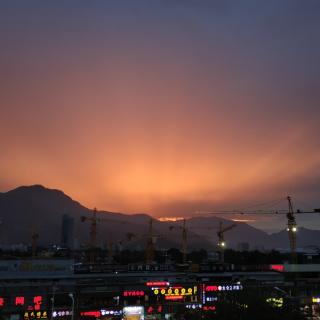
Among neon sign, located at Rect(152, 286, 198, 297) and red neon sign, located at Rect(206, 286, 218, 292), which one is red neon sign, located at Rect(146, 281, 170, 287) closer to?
neon sign, located at Rect(152, 286, 198, 297)

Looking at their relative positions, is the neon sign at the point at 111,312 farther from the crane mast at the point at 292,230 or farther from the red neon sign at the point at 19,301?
the crane mast at the point at 292,230

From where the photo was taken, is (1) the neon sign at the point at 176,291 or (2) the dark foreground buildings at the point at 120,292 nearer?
(2) the dark foreground buildings at the point at 120,292

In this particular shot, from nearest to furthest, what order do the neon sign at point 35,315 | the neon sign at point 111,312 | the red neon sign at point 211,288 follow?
1. the neon sign at point 35,315
2. the neon sign at point 111,312
3. the red neon sign at point 211,288

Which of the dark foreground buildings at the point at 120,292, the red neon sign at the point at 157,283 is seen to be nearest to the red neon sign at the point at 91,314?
the dark foreground buildings at the point at 120,292

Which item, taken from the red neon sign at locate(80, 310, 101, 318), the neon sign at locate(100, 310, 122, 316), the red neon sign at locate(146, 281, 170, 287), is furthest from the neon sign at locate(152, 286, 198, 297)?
the red neon sign at locate(80, 310, 101, 318)

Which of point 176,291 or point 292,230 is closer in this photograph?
point 176,291

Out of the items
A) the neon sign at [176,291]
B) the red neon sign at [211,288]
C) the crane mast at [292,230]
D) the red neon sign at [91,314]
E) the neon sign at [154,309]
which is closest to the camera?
the red neon sign at [91,314]

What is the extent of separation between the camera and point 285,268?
100 m

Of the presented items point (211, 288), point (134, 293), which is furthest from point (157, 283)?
point (211, 288)

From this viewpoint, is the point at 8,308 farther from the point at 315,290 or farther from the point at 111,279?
the point at 315,290

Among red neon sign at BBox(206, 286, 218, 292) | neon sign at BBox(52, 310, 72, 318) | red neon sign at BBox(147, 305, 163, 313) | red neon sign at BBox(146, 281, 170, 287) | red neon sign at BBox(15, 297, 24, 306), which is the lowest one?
red neon sign at BBox(147, 305, 163, 313)

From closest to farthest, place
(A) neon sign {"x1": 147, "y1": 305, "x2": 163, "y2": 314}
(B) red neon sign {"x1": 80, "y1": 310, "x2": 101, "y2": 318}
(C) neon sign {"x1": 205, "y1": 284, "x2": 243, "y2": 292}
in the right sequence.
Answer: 1. (B) red neon sign {"x1": 80, "y1": 310, "x2": 101, "y2": 318}
2. (A) neon sign {"x1": 147, "y1": 305, "x2": 163, "y2": 314}
3. (C) neon sign {"x1": 205, "y1": 284, "x2": 243, "y2": 292}

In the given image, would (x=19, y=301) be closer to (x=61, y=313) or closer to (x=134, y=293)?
(x=61, y=313)

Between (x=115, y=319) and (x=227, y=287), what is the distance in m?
22.2
